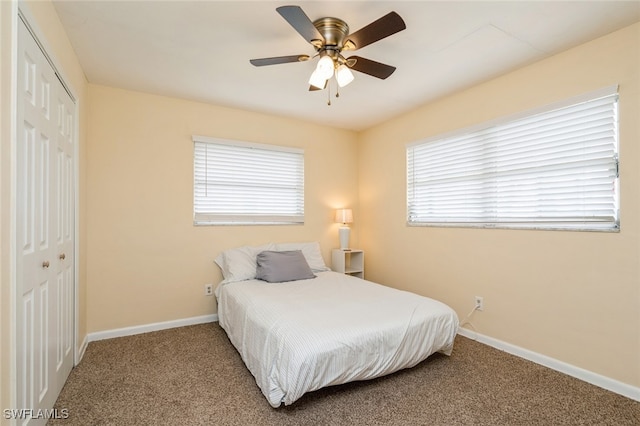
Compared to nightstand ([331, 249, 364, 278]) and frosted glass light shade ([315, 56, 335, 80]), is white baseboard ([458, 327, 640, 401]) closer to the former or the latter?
nightstand ([331, 249, 364, 278])

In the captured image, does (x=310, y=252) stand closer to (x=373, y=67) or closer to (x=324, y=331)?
(x=324, y=331)

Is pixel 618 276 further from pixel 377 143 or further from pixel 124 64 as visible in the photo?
pixel 124 64

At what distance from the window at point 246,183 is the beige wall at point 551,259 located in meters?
1.43

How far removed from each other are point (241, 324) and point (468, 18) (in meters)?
2.74

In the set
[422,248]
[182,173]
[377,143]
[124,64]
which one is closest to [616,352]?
[422,248]

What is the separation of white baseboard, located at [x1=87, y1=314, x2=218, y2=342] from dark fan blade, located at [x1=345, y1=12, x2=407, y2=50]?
306cm

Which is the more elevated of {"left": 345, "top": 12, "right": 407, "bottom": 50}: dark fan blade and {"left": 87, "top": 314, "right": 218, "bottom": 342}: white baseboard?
{"left": 345, "top": 12, "right": 407, "bottom": 50}: dark fan blade

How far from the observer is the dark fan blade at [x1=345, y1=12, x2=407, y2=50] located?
162cm

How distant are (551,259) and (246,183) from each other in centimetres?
309

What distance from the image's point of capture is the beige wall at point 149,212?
297cm

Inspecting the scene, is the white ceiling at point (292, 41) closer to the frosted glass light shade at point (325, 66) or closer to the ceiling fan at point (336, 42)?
the ceiling fan at point (336, 42)

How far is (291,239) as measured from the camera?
13.1 ft

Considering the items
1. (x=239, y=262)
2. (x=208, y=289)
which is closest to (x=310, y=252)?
(x=239, y=262)

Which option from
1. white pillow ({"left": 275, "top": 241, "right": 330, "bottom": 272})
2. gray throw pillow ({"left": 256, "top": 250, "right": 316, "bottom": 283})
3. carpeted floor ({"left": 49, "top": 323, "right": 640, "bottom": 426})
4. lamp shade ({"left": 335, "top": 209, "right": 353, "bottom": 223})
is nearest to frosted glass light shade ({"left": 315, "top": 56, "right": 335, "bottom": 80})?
gray throw pillow ({"left": 256, "top": 250, "right": 316, "bottom": 283})
